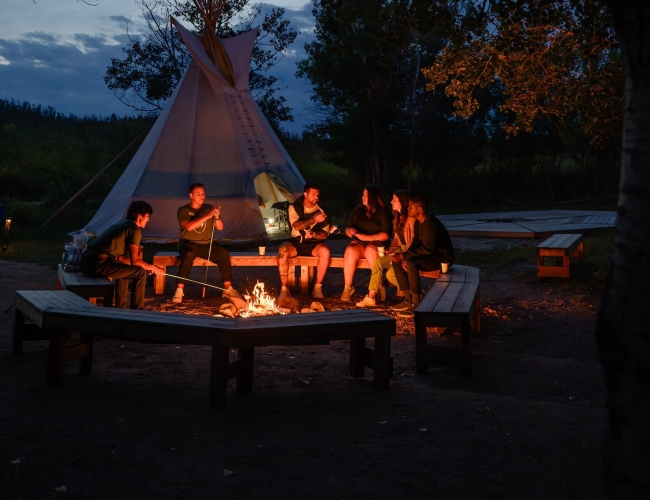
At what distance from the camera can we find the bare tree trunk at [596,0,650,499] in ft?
6.31

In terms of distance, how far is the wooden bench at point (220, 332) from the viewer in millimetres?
3607

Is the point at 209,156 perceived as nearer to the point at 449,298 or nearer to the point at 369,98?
the point at 449,298

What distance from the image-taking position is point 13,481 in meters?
2.61

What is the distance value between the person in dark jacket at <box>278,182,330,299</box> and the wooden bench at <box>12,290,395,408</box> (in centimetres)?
293

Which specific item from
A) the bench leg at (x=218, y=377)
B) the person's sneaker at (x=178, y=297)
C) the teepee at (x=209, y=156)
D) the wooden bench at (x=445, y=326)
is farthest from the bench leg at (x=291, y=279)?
the bench leg at (x=218, y=377)

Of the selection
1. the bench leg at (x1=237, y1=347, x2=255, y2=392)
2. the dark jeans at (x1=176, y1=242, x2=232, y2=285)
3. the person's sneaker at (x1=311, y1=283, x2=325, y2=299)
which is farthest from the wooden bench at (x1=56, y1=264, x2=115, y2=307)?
the person's sneaker at (x1=311, y1=283, x2=325, y2=299)

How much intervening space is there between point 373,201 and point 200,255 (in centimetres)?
182

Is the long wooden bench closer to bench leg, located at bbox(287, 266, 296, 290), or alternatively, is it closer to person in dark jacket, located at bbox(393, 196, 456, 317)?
bench leg, located at bbox(287, 266, 296, 290)

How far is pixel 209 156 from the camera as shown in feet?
35.2

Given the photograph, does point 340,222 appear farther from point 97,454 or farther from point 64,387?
point 97,454

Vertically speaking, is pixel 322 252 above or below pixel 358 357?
above

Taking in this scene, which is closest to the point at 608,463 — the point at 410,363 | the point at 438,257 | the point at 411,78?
the point at 410,363

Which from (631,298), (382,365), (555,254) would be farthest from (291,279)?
(631,298)

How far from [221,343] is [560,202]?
16353 millimetres
